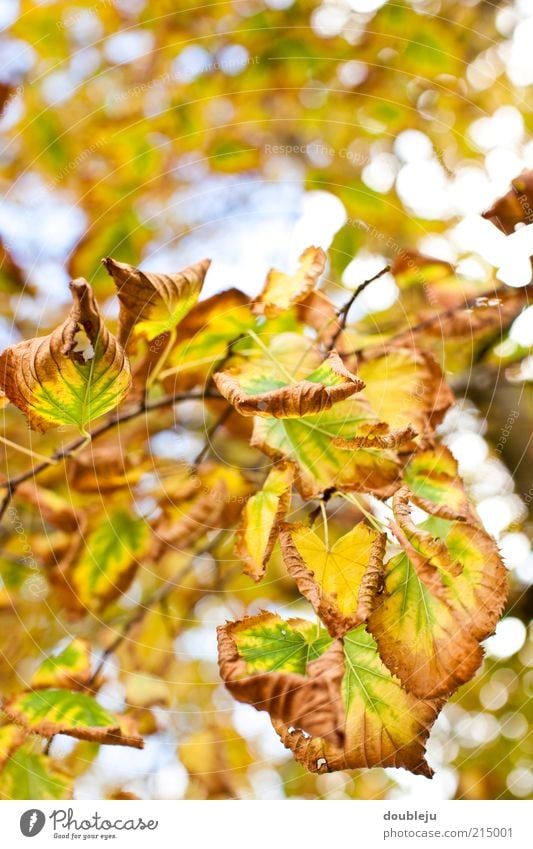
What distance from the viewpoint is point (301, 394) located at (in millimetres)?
364

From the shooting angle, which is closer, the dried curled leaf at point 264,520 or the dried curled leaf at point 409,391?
the dried curled leaf at point 264,520

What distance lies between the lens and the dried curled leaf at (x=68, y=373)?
13.9 inches

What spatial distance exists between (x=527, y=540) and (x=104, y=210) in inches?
28.0

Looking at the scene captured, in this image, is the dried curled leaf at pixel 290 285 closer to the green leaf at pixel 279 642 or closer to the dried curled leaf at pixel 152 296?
the dried curled leaf at pixel 152 296

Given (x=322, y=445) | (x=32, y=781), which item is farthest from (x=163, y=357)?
(x=32, y=781)

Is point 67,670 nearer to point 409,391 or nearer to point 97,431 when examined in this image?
point 97,431

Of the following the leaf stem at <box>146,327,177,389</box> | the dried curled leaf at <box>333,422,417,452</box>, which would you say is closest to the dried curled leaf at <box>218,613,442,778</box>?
the dried curled leaf at <box>333,422,417,452</box>

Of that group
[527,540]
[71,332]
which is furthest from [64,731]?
[527,540]

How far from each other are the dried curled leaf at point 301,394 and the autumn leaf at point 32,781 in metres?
0.40

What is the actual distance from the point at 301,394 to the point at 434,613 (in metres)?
0.15

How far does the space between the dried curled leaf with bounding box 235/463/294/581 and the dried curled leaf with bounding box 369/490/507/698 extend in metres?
0.07
